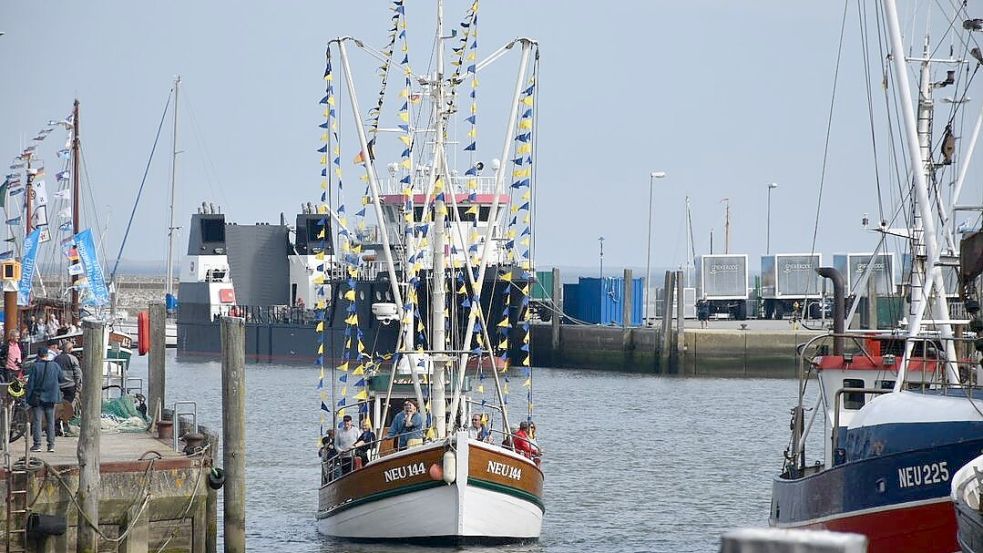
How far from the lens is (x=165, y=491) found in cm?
1866

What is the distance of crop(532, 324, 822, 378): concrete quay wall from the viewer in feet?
205

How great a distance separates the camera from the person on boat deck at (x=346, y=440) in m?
22.9

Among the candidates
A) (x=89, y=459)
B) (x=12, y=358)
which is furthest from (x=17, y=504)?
(x=12, y=358)

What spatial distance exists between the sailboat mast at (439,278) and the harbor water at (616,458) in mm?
2100

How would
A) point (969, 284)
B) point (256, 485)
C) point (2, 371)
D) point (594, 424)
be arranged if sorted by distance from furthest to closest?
1. point (594, 424)
2. point (256, 485)
3. point (2, 371)
4. point (969, 284)

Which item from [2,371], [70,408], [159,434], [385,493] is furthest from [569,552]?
[2,371]

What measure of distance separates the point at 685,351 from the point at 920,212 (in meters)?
43.0

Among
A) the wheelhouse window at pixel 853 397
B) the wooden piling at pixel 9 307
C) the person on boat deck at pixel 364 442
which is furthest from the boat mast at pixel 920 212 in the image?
the wooden piling at pixel 9 307

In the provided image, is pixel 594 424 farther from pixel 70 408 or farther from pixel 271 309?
pixel 271 309

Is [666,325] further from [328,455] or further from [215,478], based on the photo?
[215,478]

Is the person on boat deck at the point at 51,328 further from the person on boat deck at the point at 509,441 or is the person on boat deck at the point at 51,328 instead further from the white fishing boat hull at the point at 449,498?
the person on boat deck at the point at 509,441

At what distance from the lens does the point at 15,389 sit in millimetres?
21531

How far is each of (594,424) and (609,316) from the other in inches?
1265

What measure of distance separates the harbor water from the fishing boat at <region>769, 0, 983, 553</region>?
449 centimetres
